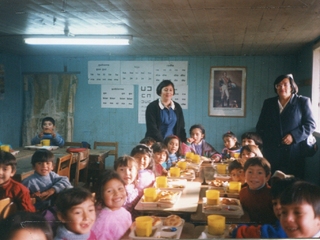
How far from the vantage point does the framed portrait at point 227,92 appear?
2.93 m

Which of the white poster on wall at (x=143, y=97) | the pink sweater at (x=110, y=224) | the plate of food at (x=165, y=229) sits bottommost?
the pink sweater at (x=110, y=224)

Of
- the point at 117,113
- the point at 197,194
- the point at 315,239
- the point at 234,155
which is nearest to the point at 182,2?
the point at 197,194

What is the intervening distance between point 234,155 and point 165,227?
1490 mm

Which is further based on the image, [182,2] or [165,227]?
[182,2]

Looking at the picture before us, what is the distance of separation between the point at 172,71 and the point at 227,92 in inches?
26.2

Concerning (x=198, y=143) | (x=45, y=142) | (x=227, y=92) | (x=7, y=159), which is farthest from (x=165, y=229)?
(x=227, y=92)

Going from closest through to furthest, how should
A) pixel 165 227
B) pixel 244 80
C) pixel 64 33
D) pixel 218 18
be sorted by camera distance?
1. pixel 165 227
2. pixel 218 18
3. pixel 64 33
4. pixel 244 80

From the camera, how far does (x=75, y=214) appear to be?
84 cm

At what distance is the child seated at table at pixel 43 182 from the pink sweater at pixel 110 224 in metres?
0.53

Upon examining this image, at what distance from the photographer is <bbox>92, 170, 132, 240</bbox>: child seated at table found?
99 centimetres

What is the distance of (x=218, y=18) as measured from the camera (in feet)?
5.80

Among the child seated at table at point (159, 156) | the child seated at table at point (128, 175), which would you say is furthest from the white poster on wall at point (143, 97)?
the child seated at table at point (128, 175)

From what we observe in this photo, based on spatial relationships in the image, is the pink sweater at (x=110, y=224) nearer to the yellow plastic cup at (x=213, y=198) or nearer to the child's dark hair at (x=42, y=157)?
the yellow plastic cup at (x=213, y=198)

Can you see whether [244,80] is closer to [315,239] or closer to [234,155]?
[234,155]
